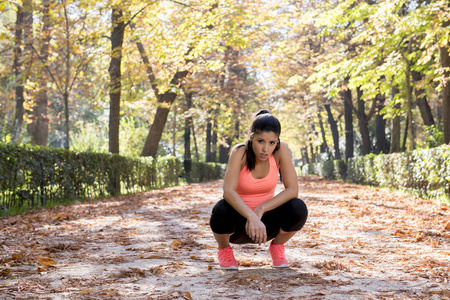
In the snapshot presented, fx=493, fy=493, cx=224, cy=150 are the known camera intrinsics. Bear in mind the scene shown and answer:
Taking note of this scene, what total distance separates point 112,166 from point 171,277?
13.9 m

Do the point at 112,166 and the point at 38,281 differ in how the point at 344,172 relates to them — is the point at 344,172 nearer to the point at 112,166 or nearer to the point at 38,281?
the point at 112,166

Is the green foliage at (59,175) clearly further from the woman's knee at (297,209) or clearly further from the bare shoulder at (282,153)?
the woman's knee at (297,209)

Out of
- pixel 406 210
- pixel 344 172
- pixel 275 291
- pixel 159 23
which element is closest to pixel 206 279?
pixel 275 291

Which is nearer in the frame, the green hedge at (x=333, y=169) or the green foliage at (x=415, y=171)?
the green foliage at (x=415, y=171)

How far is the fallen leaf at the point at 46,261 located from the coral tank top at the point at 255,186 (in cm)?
204

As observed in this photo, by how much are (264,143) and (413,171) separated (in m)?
12.0

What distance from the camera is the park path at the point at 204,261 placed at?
3.82 m

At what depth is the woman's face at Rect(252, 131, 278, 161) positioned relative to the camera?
14.1 feet

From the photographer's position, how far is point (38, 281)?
417 centimetres

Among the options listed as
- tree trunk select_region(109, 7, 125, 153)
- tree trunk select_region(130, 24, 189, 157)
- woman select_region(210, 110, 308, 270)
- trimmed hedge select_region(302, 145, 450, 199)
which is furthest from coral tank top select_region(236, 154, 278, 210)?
tree trunk select_region(130, 24, 189, 157)

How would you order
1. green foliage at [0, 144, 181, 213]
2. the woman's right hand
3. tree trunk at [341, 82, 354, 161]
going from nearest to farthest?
the woman's right hand → green foliage at [0, 144, 181, 213] → tree trunk at [341, 82, 354, 161]

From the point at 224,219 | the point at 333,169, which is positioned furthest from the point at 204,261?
the point at 333,169

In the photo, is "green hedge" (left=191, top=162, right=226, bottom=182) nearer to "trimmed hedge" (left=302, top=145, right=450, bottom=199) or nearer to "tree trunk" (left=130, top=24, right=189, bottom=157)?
"tree trunk" (left=130, top=24, right=189, bottom=157)

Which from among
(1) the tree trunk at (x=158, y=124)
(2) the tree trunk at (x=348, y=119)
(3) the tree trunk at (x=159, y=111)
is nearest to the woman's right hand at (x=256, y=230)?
(3) the tree trunk at (x=159, y=111)
